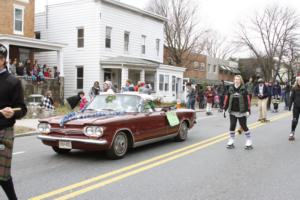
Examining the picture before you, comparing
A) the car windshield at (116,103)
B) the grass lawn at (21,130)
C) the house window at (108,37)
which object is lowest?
the grass lawn at (21,130)

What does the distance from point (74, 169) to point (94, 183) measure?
113 cm

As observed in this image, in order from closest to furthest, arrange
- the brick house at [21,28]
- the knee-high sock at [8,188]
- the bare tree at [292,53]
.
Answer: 1. the knee-high sock at [8,188]
2. the brick house at [21,28]
3. the bare tree at [292,53]

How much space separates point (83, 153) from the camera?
8789 mm

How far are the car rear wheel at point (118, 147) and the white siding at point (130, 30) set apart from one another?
20558 millimetres

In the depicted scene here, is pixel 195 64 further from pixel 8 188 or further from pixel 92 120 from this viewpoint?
pixel 8 188

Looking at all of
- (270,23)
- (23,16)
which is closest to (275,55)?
(270,23)

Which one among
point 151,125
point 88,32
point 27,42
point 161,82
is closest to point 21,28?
point 27,42

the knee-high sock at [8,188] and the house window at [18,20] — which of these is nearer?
the knee-high sock at [8,188]

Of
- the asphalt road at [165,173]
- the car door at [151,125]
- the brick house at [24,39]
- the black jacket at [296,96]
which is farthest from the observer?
the brick house at [24,39]

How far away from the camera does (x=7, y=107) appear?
4.03 m

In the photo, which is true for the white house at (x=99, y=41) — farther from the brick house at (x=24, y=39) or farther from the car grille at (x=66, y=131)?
the car grille at (x=66, y=131)

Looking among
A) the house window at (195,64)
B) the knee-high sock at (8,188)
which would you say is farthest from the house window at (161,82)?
the knee-high sock at (8,188)

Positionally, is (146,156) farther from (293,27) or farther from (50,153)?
(293,27)

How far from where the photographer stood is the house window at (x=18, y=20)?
26469mm
